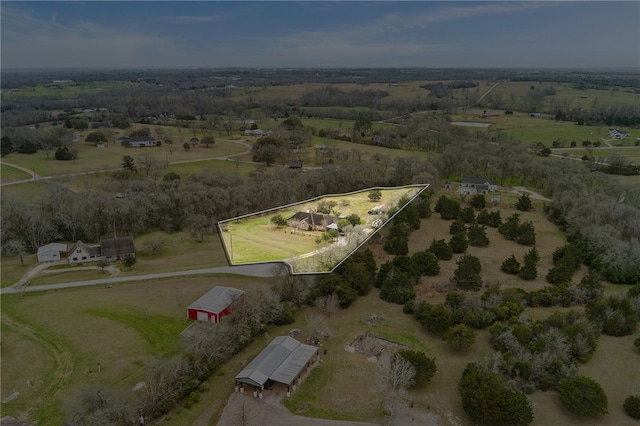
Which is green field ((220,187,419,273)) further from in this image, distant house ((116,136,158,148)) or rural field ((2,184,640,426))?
distant house ((116,136,158,148))

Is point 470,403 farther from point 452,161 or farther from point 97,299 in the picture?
point 452,161

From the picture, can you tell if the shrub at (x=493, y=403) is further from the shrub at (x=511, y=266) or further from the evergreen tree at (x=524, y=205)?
the evergreen tree at (x=524, y=205)

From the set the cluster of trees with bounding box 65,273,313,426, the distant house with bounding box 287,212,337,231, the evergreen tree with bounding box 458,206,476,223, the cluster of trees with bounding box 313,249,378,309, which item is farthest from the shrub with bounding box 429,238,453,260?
the distant house with bounding box 287,212,337,231

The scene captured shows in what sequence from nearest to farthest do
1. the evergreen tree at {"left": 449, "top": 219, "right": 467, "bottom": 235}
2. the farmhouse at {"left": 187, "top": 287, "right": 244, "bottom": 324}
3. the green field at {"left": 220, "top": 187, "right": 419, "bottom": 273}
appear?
1. the green field at {"left": 220, "top": 187, "right": 419, "bottom": 273}
2. the farmhouse at {"left": 187, "top": 287, "right": 244, "bottom": 324}
3. the evergreen tree at {"left": 449, "top": 219, "right": 467, "bottom": 235}

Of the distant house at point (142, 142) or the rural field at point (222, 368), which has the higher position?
the distant house at point (142, 142)

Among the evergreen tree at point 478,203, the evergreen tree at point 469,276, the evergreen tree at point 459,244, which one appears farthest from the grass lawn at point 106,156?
the evergreen tree at point 469,276

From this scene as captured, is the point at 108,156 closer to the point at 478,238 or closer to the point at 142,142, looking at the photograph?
the point at 142,142

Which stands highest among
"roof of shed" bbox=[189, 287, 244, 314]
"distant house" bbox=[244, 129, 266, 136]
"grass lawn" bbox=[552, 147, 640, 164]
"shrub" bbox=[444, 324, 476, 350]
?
"distant house" bbox=[244, 129, 266, 136]
